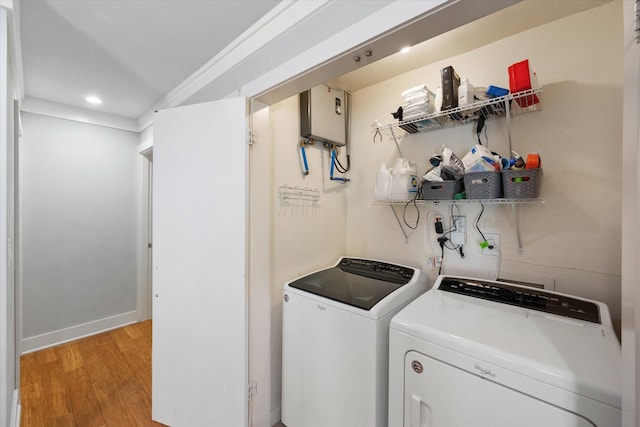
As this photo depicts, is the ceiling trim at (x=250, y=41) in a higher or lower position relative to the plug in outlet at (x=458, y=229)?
higher

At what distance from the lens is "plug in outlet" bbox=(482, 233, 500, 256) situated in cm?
160

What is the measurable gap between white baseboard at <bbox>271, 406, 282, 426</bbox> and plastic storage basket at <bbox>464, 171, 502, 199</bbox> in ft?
6.04

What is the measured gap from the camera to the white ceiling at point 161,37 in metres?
1.34

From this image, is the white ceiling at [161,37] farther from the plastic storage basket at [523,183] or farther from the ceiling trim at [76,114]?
the plastic storage basket at [523,183]

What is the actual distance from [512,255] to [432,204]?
1.84 ft

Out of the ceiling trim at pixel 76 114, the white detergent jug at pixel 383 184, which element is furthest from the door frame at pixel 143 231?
the white detergent jug at pixel 383 184

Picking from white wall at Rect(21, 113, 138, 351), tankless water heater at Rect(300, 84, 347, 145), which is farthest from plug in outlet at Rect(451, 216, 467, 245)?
white wall at Rect(21, 113, 138, 351)

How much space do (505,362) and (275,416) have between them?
1.51 metres

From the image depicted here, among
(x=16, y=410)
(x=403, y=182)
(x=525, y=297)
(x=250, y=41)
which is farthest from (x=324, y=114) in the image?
(x=16, y=410)

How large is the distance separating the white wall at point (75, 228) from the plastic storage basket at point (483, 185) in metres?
3.51

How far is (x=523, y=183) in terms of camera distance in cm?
131

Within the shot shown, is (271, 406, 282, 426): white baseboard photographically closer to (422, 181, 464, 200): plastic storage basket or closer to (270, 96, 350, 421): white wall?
(270, 96, 350, 421): white wall

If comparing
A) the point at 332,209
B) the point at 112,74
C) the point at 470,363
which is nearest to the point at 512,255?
the point at 470,363

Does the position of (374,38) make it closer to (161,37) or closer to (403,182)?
(403,182)
